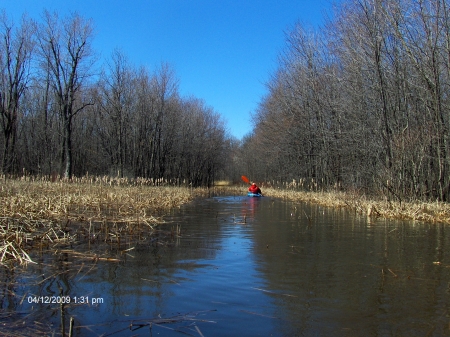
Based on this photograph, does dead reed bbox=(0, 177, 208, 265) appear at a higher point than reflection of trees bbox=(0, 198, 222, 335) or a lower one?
higher

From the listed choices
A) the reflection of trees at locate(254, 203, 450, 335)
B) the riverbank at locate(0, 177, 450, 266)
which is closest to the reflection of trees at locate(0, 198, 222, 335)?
the riverbank at locate(0, 177, 450, 266)

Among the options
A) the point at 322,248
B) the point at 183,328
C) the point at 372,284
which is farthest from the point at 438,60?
the point at 183,328

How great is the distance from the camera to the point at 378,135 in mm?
13844

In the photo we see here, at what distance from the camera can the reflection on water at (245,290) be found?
2959 mm

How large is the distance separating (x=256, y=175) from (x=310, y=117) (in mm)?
25465

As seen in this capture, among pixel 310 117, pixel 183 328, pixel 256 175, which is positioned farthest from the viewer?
pixel 256 175

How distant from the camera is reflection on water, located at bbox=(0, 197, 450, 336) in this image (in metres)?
2.96

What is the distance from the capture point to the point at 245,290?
3.91 meters

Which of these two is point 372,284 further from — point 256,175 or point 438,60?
point 256,175

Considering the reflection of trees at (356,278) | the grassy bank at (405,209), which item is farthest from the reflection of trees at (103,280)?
the grassy bank at (405,209)

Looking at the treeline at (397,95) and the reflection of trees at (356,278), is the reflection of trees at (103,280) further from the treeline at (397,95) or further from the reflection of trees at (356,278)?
the treeline at (397,95)

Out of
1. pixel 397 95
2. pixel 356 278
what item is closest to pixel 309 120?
pixel 397 95
